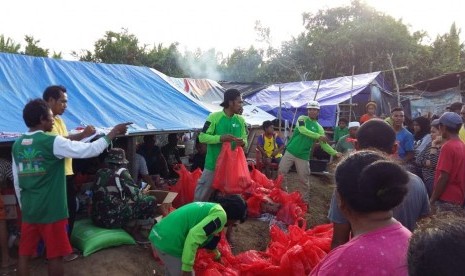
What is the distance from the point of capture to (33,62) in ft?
19.0

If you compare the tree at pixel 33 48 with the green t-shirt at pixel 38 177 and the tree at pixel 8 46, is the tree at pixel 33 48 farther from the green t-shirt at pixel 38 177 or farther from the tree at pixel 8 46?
the green t-shirt at pixel 38 177

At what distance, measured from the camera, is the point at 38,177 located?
3.28 metres

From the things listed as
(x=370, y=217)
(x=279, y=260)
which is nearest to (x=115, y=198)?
(x=279, y=260)

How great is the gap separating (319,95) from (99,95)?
8.39 meters

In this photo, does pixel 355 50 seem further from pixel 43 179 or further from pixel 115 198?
pixel 43 179

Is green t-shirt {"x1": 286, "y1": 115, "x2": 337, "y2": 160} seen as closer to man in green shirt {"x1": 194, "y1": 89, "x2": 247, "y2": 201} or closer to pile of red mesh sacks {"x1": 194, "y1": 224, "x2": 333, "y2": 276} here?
man in green shirt {"x1": 194, "y1": 89, "x2": 247, "y2": 201}

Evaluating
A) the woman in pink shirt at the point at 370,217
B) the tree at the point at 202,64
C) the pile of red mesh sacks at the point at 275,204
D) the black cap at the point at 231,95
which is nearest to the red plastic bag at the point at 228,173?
the black cap at the point at 231,95

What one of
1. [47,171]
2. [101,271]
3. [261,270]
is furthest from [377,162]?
[101,271]

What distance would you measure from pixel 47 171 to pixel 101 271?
1.28 metres

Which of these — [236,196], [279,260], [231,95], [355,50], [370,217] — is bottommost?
[279,260]

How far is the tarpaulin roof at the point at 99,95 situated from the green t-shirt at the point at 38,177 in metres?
1.32

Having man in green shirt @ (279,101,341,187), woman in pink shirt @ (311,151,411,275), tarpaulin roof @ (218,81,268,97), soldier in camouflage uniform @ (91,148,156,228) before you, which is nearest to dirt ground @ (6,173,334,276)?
soldier in camouflage uniform @ (91,148,156,228)

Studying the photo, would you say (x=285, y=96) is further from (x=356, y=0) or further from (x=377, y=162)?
(x=356, y=0)

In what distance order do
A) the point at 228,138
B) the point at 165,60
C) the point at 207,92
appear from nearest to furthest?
the point at 228,138 → the point at 207,92 → the point at 165,60
